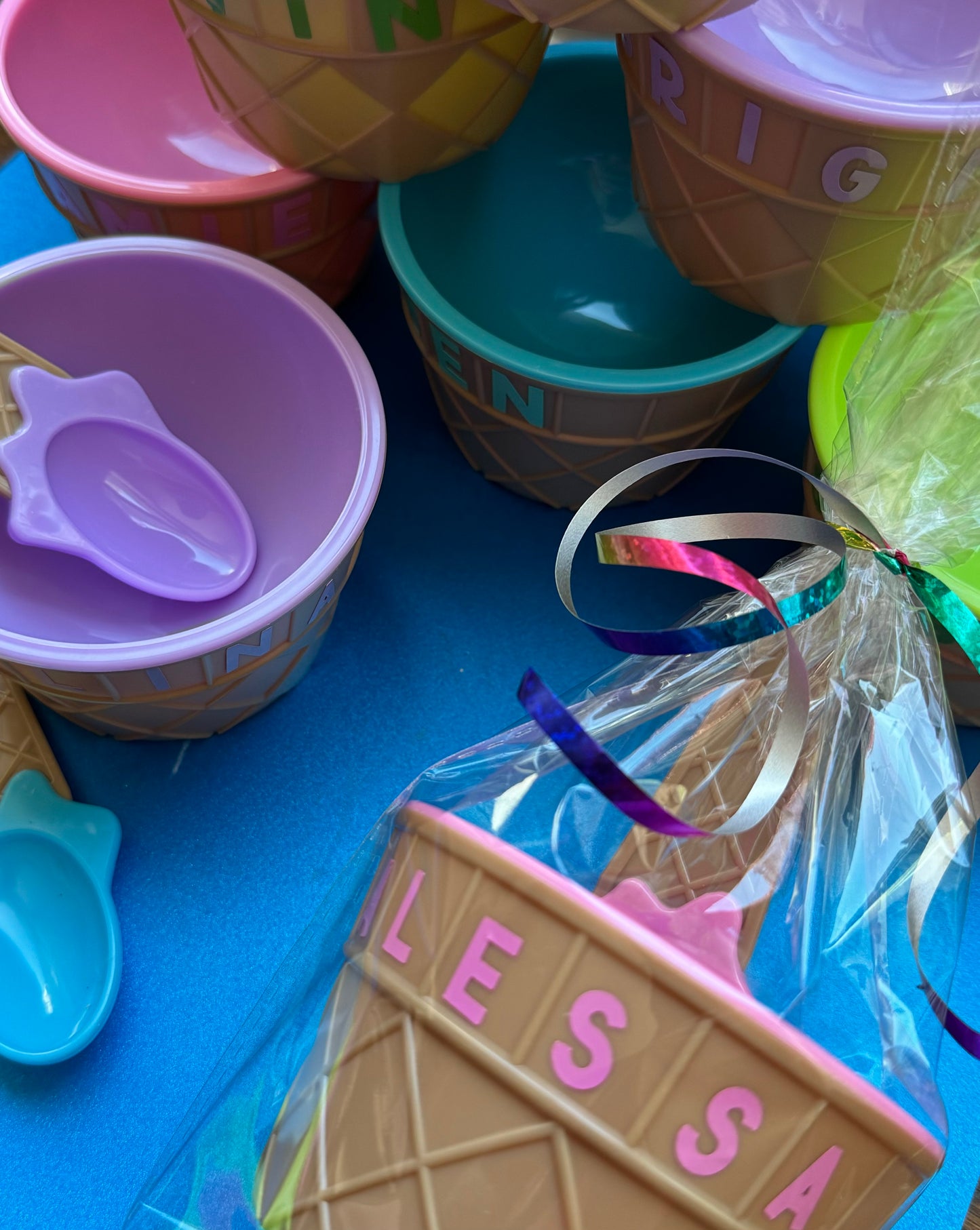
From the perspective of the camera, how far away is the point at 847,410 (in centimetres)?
46

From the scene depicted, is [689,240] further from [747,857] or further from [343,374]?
[747,857]

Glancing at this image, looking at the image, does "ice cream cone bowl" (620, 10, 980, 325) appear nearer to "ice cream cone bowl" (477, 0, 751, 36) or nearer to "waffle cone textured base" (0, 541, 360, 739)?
"ice cream cone bowl" (477, 0, 751, 36)

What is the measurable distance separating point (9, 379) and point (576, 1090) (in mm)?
497

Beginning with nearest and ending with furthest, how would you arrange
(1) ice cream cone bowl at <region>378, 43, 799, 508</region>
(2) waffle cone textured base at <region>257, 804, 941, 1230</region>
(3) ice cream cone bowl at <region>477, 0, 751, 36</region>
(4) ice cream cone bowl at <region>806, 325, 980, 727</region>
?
1. (2) waffle cone textured base at <region>257, 804, 941, 1230</region>
2. (3) ice cream cone bowl at <region>477, 0, 751, 36</region>
3. (4) ice cream cone bowl at <region>806, 325, 980, 727</region>
4. (1) ice cream cone bowl at <region>378, 43, 799, 508</region>

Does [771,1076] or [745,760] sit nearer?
[771,1076]

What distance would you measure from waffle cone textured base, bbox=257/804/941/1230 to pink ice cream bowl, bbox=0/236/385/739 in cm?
21

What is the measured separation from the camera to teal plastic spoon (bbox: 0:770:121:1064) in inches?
21.0

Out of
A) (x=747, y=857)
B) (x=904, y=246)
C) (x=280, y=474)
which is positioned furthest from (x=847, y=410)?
(x=280, y=474)

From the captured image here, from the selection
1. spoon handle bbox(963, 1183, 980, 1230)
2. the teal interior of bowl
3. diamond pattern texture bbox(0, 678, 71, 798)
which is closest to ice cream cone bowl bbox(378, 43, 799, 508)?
the teal interior of bowl

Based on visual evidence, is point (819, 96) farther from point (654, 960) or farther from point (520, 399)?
point (654, 960)

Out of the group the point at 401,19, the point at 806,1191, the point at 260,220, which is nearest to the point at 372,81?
the point at 401,19

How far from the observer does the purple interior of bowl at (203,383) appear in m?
0.58

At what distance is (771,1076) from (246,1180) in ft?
0.81

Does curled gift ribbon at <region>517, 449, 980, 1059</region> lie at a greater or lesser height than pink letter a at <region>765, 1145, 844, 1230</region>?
greater
